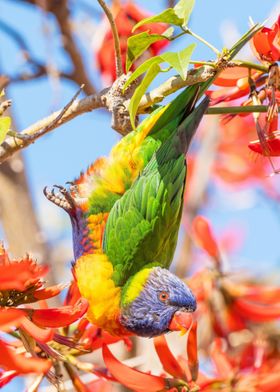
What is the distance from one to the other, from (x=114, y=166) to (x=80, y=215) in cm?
14

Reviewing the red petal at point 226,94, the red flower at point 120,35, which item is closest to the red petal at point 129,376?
the red petal at point 226,94

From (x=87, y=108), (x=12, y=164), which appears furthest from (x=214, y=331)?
(x=87, y=108)

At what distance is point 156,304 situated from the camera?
1624mm

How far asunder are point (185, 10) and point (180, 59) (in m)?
0.12

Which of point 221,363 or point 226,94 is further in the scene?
point 221,363

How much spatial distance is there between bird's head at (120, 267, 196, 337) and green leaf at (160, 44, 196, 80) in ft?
2.41

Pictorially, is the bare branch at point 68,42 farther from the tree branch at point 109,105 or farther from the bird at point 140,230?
the tree branch at point 109,105

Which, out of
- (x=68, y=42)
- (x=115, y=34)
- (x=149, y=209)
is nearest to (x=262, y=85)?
(x=115, y=34)

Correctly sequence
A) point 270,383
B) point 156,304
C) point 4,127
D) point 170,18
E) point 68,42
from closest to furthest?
point 4,127 → point 170,18 → point 270,383 → point 156,304 → point 68,42

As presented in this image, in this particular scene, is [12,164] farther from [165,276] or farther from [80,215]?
[165,276]

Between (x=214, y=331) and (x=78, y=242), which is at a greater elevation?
(x=78, y=242)

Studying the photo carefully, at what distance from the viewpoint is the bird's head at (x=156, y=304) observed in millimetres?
1600

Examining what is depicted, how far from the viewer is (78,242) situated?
1.66 m

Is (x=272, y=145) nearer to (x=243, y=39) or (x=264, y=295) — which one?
(x=243, y=39)
